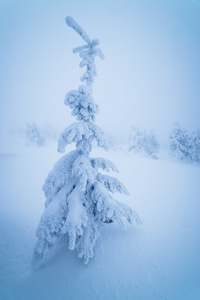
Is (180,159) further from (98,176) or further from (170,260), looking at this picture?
(98,176)

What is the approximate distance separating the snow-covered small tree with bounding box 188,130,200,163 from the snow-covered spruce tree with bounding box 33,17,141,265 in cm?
2556

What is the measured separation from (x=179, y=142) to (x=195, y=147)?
2.97 m

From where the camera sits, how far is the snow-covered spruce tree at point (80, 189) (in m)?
5.25

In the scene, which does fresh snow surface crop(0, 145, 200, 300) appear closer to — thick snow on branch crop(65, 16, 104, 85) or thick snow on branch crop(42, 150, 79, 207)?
thick snow on branch crop(42, 150, 79, 207)

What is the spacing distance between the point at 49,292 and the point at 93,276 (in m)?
1.77

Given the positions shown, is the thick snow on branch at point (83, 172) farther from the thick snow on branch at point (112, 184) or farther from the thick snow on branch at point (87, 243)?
the thick snow on branch at point (87, 243)

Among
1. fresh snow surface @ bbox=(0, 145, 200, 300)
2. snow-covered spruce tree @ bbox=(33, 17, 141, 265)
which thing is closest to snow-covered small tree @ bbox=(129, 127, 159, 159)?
fresh snow surface @ bbox=(0, 145, 200, 300)

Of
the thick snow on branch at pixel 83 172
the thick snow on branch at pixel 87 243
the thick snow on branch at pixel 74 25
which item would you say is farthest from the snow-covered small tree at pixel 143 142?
the thick snow on branch at pixel 74 25

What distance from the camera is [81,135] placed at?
214 inches

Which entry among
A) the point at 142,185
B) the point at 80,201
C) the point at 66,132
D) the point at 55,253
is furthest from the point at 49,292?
the point at 142,185

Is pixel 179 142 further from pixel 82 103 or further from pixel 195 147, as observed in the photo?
pixel 82 103

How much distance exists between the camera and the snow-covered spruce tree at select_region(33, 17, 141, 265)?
525 centimetres

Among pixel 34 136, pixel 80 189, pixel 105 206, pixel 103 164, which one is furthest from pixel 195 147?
pixel 34 136

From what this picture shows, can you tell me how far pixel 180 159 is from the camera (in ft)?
93.1
